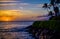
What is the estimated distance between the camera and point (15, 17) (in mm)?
2555

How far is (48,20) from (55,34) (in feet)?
0.62

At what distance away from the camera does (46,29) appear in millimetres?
2602

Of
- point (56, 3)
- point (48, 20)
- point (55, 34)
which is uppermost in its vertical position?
point (56, 3)

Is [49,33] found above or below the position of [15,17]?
below

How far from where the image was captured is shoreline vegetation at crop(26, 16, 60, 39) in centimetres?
253

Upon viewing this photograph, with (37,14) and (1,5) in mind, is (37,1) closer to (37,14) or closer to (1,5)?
(37,14)

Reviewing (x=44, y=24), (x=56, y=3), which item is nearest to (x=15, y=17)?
(x=44, y=24)

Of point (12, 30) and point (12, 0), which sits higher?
point (12, 0)

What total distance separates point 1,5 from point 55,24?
655 millimetres

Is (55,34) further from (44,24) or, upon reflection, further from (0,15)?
(0,15)

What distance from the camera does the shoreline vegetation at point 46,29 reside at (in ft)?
8.30

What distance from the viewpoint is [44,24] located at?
2.54m

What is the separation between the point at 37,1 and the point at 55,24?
34 centimetres

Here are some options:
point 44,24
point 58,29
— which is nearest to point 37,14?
point 44,24
